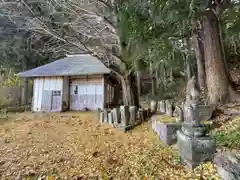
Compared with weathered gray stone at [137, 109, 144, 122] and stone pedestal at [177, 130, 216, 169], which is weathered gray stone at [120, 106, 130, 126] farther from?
stone pedestal at [177, 130, 216, 169]

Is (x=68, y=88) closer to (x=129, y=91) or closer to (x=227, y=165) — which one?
(x=129, y=91)

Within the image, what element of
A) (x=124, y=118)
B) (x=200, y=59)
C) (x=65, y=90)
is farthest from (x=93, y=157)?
(x=65, y=90)

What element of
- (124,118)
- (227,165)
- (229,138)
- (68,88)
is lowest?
(227,165)

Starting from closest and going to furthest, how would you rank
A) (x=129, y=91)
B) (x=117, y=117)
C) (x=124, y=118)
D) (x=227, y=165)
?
(x=227, y=165), (x=124, y=118), (x=117, y=117), (x=129, y=91)

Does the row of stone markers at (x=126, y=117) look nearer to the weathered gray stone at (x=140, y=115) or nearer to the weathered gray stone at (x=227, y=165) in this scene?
the weathered gray stone at (x=140, y=115)

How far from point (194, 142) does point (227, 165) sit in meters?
0.55

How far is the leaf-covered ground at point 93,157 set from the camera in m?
3.00

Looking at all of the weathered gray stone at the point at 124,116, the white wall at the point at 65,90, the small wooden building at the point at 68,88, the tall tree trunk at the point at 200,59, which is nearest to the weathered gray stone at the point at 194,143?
the weathered gray stone at the point at 124,116

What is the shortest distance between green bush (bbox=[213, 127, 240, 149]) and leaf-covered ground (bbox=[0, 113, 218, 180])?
624 mm

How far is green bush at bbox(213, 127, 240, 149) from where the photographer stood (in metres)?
3.03

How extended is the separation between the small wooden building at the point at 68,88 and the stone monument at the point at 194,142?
29.8 feet

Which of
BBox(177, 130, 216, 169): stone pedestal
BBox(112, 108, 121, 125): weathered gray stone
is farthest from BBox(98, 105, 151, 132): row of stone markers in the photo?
BBox(177, 130, 216, 169): stone pedestal

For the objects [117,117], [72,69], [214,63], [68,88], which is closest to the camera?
[214,63]

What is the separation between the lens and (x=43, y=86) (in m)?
12.7
